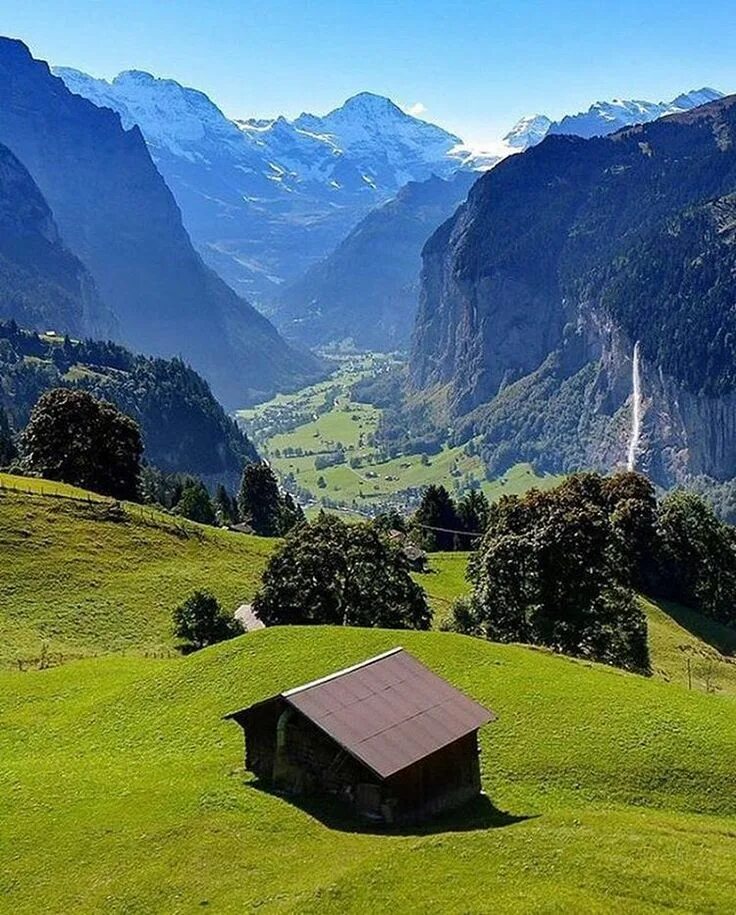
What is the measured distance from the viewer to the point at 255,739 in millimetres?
39281

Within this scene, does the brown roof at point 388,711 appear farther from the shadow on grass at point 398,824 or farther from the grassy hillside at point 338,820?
the grassy hillside at point 338,820

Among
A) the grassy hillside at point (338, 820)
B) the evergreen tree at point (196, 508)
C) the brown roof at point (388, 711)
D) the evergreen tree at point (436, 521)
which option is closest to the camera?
the grassy hillside at point (338, 820)

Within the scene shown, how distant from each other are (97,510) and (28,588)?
22.5 metres

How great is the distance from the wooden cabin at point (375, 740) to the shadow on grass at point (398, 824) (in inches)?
12.8

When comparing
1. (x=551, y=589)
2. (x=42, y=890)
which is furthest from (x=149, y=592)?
(x=42, y=890)

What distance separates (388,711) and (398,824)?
413 cm

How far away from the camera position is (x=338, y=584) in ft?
265

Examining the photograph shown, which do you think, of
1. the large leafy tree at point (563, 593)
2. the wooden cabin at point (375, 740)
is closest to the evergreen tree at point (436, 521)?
the large leafy tree at point (563, 593)

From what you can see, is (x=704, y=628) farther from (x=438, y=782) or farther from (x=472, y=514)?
(x=438, y=782)

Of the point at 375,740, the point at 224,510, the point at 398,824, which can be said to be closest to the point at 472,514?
the point at 224,510

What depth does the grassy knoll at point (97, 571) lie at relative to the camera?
78250 millimetres

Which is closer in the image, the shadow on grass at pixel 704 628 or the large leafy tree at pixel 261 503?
the shadow on grass at pixel 704 628

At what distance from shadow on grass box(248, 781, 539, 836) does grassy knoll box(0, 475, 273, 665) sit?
39.6m

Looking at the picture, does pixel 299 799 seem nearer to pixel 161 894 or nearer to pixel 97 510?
pixel 161 894
